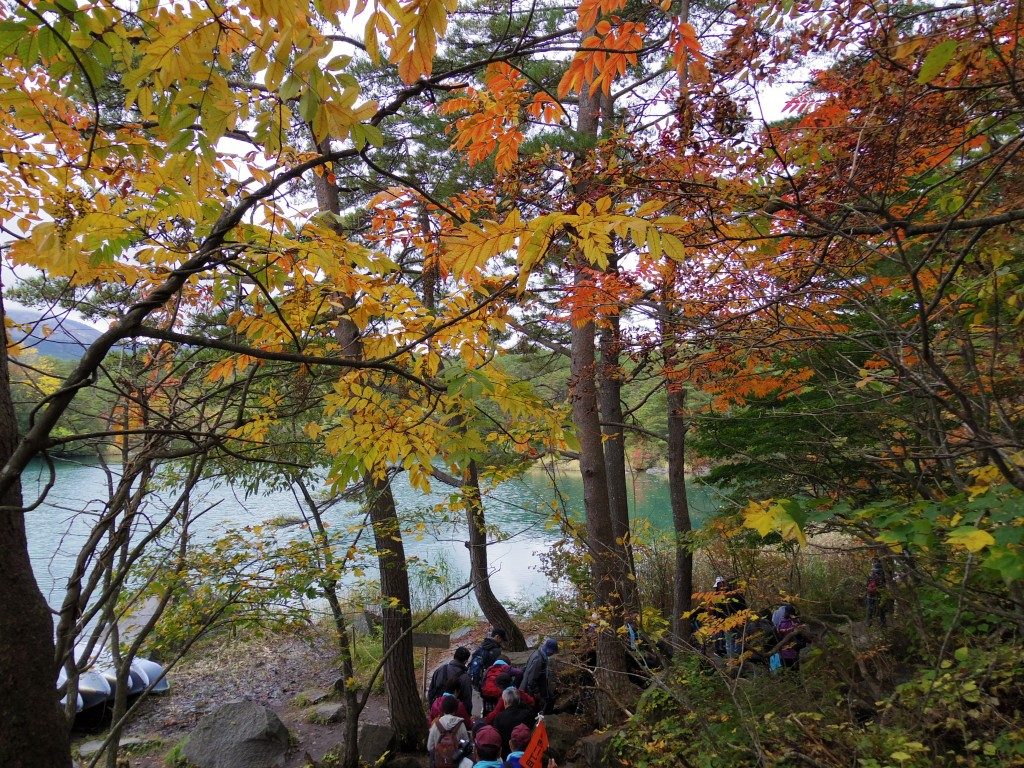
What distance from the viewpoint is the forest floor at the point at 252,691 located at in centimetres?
750

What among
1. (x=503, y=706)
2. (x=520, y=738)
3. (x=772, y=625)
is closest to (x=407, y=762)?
(x=503, y=706)

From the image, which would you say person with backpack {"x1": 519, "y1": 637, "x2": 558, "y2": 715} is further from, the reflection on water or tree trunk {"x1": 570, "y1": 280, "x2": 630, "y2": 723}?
the reflection on water

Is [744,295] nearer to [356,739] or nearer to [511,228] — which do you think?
[511,228]

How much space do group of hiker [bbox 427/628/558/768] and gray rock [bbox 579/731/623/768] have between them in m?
0.37

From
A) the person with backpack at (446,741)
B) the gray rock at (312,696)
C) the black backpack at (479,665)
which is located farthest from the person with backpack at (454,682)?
the gray rock at (312,696)

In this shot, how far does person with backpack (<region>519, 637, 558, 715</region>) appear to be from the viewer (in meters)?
6.27

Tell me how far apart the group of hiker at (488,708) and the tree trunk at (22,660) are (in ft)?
11.8

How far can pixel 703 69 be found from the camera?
2.12 meters

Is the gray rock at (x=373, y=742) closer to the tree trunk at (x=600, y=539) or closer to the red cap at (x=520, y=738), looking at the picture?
the red cap at (x=520, y=738)

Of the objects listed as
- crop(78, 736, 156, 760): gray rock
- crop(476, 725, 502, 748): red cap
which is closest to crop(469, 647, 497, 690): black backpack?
crop(476, 725, 502, 748): red cap

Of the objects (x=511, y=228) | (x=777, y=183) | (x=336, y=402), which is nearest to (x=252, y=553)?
(x=336, y=402)

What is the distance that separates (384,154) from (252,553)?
544 cm

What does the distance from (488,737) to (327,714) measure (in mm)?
4149

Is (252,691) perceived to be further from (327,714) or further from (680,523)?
(680,523)
